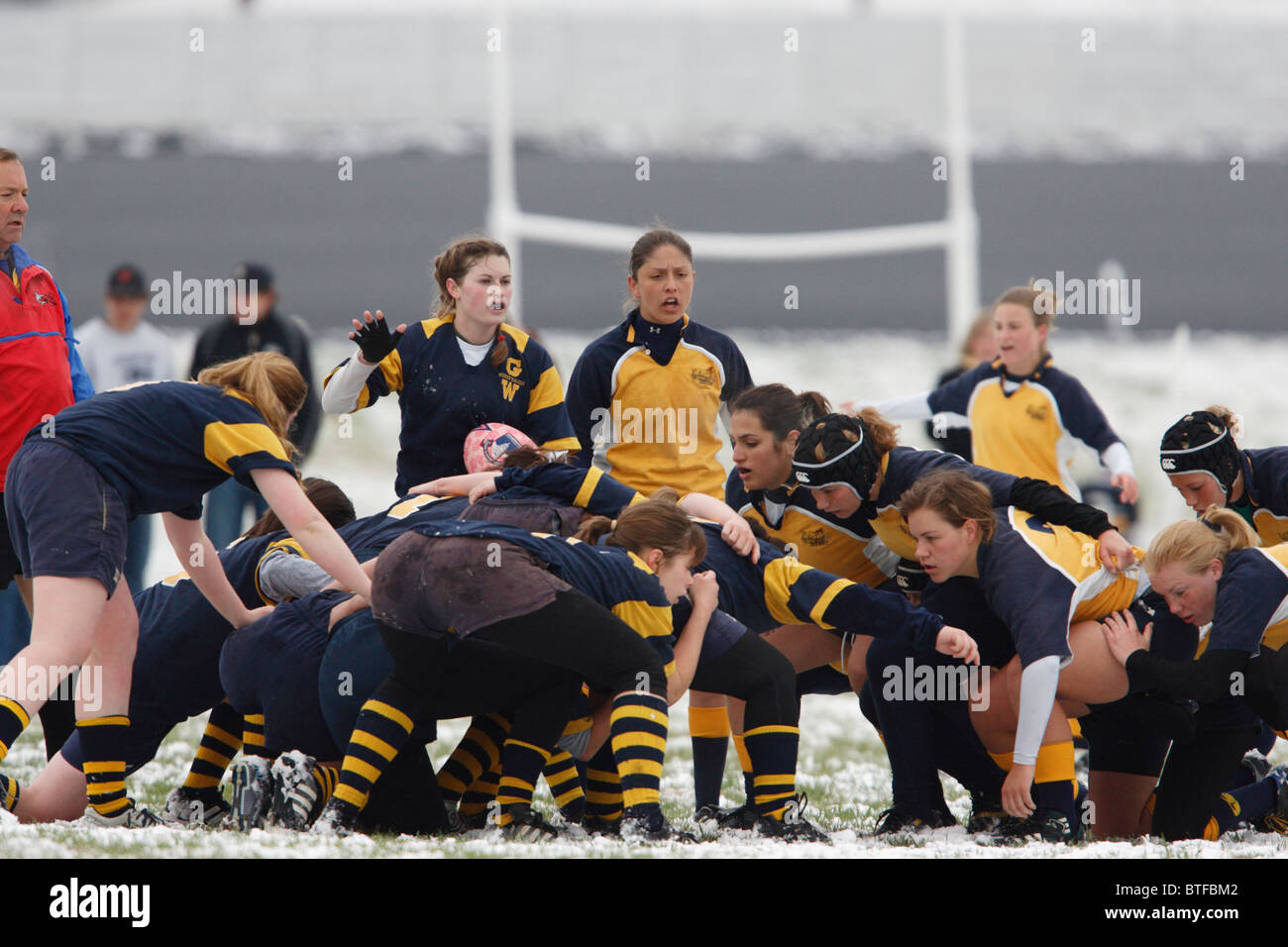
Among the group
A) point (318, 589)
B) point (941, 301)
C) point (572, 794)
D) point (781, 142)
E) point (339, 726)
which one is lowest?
point (572, 794)

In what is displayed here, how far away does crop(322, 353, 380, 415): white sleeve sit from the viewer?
488 centimetres

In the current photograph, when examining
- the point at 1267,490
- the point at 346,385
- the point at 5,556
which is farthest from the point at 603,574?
the point at 1267,490

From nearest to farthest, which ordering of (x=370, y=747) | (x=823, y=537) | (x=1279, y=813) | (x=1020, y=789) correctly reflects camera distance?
(x=370, y=747)
(x=1020, y=789)
(x=1279, y=813)
(x=823, y=537)

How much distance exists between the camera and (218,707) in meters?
4.65

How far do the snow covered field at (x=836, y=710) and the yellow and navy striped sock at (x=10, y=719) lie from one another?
0.22 meters

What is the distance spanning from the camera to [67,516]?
3887mm

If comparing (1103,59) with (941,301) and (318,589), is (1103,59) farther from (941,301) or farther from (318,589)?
(318,589)

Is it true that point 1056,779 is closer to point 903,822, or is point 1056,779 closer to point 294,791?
point 903,822

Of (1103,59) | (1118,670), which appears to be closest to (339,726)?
(1118,670)

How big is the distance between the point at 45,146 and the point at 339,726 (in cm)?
2003

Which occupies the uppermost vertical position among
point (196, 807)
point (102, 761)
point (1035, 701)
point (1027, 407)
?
point (1027, 407)

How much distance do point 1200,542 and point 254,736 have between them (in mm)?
2913

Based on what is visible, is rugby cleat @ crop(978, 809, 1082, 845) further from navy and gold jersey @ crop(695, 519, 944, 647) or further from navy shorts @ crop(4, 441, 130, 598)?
navy shorts @ crop(4, 441, 130, 598)

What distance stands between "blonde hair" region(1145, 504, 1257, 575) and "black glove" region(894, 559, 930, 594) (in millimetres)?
705
